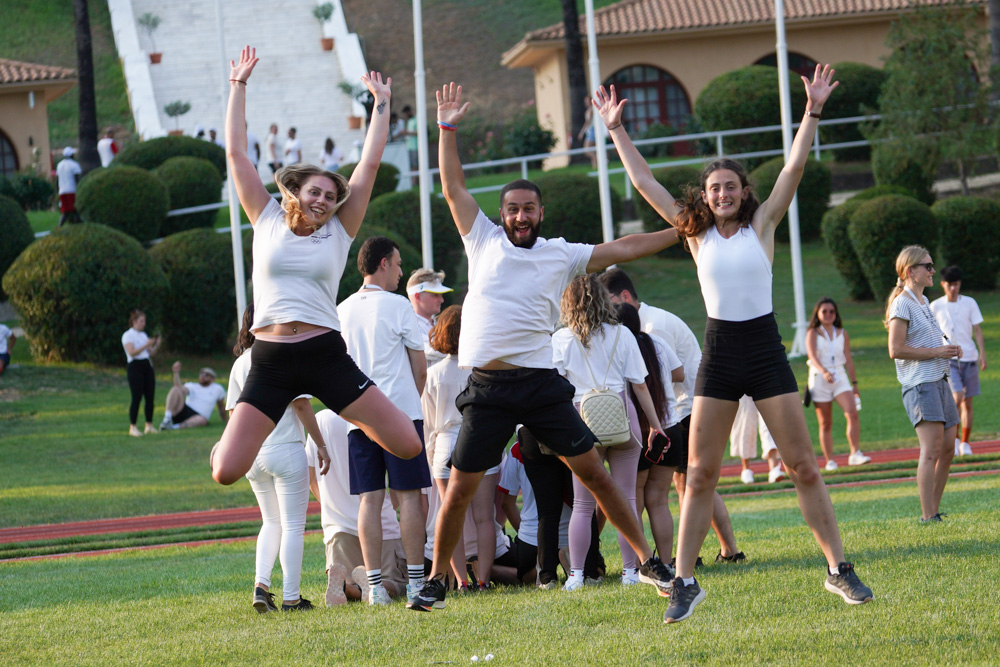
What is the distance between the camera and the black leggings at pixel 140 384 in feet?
59.3

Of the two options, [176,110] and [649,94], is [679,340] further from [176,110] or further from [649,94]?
[649,94]

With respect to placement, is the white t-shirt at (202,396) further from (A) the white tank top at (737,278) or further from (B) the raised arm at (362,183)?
(A) the white tank top at (737,278)

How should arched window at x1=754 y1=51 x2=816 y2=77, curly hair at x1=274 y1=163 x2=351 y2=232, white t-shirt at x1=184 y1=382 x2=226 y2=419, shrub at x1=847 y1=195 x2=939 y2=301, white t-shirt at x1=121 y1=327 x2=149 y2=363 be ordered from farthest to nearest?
1. arched window at x1=754 y1=51 x2=816 y2=77
2. shrub at x1=847 y1=195 x2=939 y2=301
3. white t-shirt at x1=184 y1=382 x2=226 y2=419
4. white t-shirt at x1=121 y1=327 x2=149 y2=363
5. curly hair at x1=274 y1=163 x2=351 y2=232

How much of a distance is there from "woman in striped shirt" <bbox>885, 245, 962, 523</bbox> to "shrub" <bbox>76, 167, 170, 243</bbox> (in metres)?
19.2

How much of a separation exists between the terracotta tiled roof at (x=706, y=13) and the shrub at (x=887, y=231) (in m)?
18.5

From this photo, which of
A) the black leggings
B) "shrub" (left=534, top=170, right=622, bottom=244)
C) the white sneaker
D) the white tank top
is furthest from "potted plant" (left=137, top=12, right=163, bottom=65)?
the white tank top

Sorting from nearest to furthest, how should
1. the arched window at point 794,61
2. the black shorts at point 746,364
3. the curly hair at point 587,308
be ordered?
the black shorts at point 746,364
the curly hair at point 587,308
the arched window at point 794,61

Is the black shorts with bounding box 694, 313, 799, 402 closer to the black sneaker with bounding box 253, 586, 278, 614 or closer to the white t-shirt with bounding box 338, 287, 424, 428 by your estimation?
the white t-shirt with bounding box 338, 287, 424, 428

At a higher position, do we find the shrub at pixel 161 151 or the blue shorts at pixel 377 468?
the shrub at pixel 161 151

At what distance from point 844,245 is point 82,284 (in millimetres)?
14284

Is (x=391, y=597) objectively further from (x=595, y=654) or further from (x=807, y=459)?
(x=807, y=459)

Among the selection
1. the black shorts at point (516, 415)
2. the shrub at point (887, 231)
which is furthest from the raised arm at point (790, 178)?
the shrub at point (887, 231)

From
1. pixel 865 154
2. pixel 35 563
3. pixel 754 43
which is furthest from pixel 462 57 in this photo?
pixel 35 563

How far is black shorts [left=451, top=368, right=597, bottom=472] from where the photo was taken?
6.24 metres
